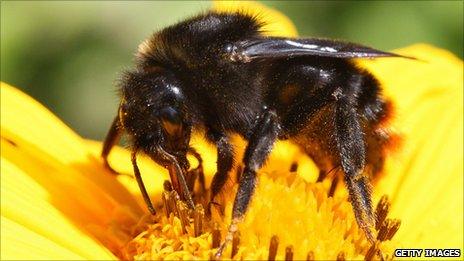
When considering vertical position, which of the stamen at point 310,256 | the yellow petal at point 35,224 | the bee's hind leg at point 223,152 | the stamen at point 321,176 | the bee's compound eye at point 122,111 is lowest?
the yellow petal at point 35,224

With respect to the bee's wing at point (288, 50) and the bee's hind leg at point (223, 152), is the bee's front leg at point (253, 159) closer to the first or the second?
the bee's hind leg at point (223, 152)

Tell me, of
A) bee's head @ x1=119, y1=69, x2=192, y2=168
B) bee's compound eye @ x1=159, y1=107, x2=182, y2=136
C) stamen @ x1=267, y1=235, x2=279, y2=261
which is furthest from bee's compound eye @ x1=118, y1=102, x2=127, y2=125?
stamen @ x1=267, y1=235, x2=279, y2=261

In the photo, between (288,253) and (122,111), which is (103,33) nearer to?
(122,111)

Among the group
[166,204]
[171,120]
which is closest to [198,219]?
[166,204]

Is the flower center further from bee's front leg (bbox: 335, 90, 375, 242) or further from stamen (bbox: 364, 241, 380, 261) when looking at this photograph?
bee's front leg (bbox: 335, 90, 375, 242)

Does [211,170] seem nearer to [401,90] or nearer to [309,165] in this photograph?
[309,165]

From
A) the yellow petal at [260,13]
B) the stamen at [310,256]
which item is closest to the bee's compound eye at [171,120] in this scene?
the yellow petal at [260,13]
